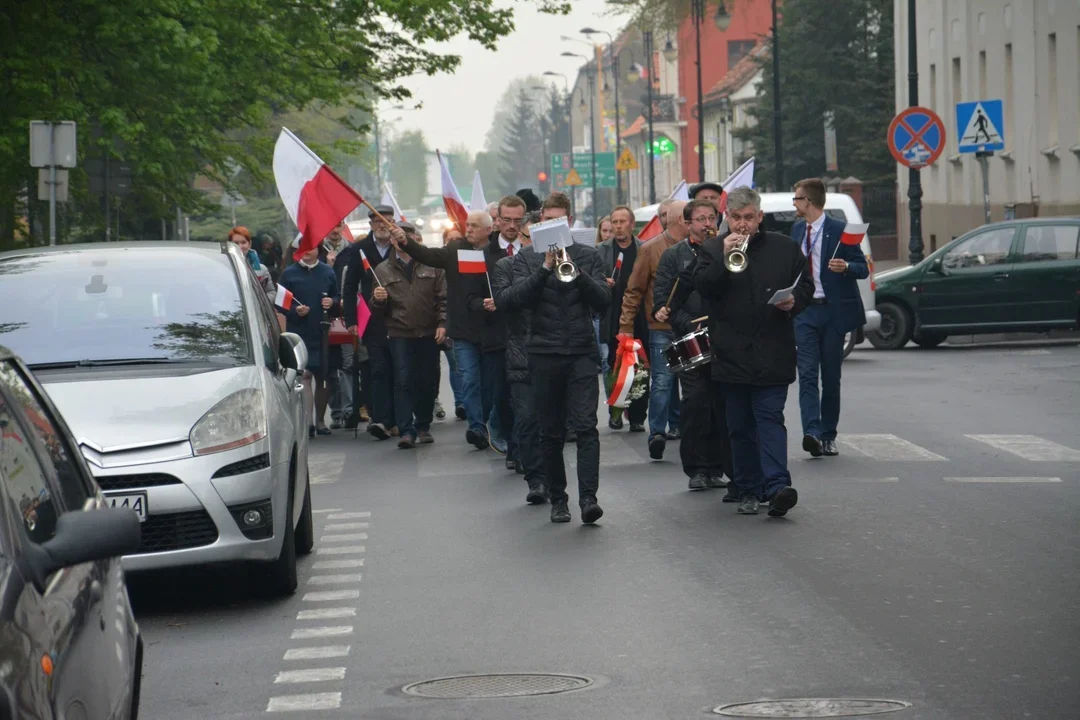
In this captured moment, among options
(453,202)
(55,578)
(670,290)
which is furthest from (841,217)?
(55,578)

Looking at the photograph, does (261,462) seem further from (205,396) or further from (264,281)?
(264,281)

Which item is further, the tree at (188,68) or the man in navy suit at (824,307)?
the tree at (188,68)

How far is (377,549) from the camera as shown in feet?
33.4

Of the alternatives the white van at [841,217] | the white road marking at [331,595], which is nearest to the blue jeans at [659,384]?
the white road marking at [331,595]

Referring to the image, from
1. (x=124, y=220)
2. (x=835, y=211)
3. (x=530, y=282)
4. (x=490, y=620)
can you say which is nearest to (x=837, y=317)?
(x=530, y=282)

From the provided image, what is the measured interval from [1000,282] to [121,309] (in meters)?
17.2

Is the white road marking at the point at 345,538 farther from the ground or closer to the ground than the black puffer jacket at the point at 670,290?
closer to the ground

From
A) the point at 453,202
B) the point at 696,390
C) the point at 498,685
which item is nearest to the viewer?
the point at 498,685

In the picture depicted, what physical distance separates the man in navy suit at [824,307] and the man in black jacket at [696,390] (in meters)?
1.53

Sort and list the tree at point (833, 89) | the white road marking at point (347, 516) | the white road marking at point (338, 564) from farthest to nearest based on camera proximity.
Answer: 1. the tree at point (833, 89)
2. the white road marking at point (347, 516)
3. the white road marking at point (338, 564)

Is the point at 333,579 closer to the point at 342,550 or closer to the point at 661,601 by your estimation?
the point at 342,550

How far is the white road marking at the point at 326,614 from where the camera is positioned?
322 inches

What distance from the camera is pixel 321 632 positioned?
7.83 metres

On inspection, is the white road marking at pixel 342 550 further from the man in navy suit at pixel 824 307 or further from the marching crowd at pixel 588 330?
the man in navy suit at pixel 824 307
